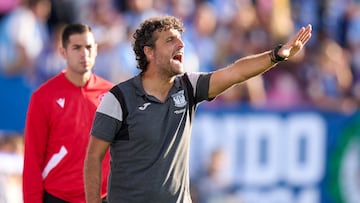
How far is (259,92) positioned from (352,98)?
4.46ft

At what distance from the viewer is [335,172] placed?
13430 millimetres

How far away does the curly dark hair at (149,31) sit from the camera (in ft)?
22.8

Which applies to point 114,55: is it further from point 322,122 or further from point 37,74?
point 322,122

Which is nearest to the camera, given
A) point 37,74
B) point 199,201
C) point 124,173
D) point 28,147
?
point 124,173

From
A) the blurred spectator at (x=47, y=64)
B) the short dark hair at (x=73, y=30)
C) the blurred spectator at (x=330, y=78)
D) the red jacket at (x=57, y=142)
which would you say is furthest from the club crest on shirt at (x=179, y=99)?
the blurred spectator at (x=330, y=78)

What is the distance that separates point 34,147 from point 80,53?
0.83 meters

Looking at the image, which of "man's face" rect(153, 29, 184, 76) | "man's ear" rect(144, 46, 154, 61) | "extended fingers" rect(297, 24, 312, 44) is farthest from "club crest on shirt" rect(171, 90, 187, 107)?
"extended fingers" rect(297, 24, 312, 44)

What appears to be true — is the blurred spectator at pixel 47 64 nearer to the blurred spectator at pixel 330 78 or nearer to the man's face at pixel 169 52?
the blurred spectator at pixel 330 78

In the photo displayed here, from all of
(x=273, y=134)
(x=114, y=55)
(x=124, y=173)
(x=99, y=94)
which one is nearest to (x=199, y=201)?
(x=273, y=134)

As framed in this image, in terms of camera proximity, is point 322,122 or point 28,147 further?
point 322,122

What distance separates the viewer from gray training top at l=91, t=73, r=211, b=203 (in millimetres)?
6734

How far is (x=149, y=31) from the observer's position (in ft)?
22.9

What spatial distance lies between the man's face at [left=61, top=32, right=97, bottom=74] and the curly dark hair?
1.14 meters

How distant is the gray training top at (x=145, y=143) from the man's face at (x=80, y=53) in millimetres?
1300
